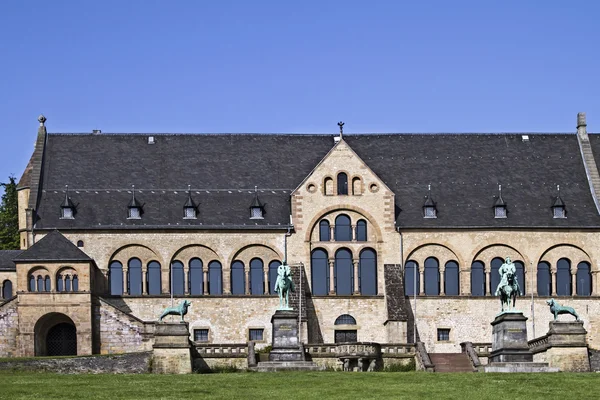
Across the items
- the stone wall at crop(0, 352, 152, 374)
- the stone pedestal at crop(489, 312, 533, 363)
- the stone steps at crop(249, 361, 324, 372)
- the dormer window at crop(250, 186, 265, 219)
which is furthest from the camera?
the dormer window at crop(250, 186, 265, 219)

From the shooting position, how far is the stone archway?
3014 inches

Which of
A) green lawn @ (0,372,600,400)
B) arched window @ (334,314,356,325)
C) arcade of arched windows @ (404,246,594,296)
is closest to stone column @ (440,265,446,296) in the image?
arcade of arched windows @ (404,246,594,296)

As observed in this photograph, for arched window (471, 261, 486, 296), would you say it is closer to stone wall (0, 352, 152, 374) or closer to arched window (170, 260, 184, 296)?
arched window (170, 260, 184, 296)

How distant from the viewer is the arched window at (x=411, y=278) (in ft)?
267

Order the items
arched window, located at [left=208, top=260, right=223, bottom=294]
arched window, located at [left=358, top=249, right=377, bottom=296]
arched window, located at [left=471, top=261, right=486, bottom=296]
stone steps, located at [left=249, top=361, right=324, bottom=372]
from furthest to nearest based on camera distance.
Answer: arched window, located at [left=471, top=261, right=486, bottom=296]
arched window, located at [left=358, top=249, right=377, bottom=296]
arched window, located at [left=208, top=260, right=223, bottom=294]
stone steps, located at [left=249, top=361, right=324, bottom=372]

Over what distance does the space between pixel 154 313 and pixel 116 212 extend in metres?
6.45

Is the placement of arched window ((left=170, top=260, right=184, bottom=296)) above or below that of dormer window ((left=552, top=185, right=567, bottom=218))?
below

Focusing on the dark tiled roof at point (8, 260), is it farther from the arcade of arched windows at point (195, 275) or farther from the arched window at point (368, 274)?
the arched window at point (368, 274)

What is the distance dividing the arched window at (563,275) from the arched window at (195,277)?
2084 cm

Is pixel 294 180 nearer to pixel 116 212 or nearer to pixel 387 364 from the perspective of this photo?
pixel 116 212

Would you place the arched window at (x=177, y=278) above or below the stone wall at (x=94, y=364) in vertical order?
above

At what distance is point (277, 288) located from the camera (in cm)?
6806

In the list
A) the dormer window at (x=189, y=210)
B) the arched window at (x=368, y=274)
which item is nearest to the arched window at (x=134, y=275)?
the dormer window at (x=189, y=210)

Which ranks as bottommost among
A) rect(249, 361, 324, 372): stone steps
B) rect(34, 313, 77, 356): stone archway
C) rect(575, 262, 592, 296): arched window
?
rect(249, 361, 324, 372): stone steps
